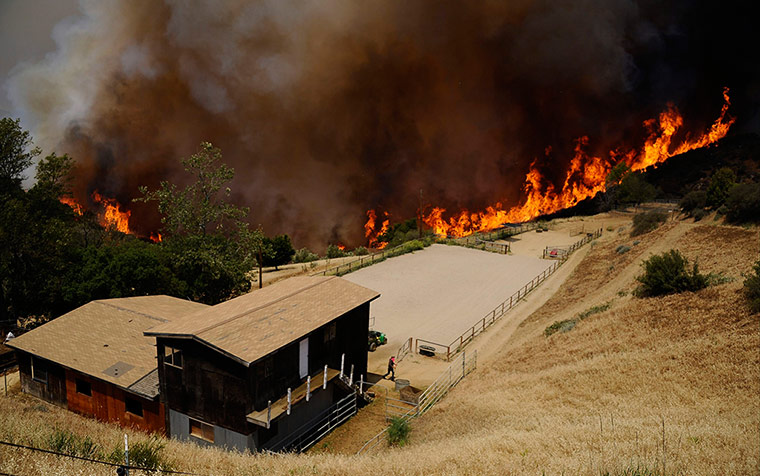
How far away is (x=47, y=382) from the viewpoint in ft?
62.7

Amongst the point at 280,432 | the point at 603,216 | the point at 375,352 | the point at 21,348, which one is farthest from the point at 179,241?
the point at 603,216

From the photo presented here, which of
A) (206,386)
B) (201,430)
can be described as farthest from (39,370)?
(206,386)

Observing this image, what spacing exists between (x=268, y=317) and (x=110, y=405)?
6.91 m

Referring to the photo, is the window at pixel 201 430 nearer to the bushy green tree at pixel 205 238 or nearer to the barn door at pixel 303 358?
the barn door at pixel 303 358

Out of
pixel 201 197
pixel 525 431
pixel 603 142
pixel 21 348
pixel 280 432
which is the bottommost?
pixel 280 432

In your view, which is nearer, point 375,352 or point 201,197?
point 375,352

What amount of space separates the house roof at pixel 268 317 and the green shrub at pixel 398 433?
4.42 meters

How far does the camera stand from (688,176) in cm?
8606

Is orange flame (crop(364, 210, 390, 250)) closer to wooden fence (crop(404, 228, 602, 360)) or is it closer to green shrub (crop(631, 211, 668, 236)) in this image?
wooden fence (crop(404, 228, 602, 360))

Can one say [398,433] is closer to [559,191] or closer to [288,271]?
[288,271]

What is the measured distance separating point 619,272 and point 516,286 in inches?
384

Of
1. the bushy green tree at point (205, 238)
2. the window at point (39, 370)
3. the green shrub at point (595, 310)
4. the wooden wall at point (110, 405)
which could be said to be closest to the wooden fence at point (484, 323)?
the green shrub at point (595, 310)

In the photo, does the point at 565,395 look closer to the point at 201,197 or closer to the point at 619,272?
the point at 619,272

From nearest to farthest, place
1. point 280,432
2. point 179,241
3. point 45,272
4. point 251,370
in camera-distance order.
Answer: point 251,370 → point 280,432 → point 45,272 → point 179,241
